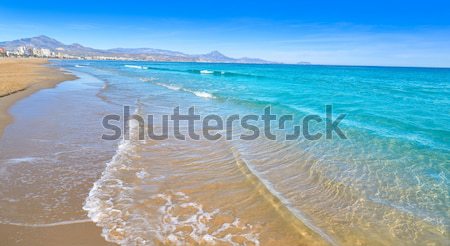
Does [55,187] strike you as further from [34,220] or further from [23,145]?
[23,145]

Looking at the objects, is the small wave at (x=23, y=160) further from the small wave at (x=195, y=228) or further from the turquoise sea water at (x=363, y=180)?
the small wave at (x=195, y=228)

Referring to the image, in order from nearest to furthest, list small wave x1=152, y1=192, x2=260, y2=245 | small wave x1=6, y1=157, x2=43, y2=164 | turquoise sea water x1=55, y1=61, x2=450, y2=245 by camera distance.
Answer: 1. small wave x1=152, y1=192, x2=260, y2=245
2. turquoise sea water x1=55, y1=61, x2=450, y2=245
3. small wave x1=6, y1=157, x2=43, y2=164

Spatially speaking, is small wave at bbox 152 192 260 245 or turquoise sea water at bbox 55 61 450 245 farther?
turquoise sea water at bbox 55 61 450 245

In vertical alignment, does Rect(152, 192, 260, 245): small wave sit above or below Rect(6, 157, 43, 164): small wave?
below

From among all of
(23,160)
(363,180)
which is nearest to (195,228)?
(363,180)

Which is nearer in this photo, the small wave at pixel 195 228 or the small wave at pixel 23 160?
the small wave at pixel 195 228

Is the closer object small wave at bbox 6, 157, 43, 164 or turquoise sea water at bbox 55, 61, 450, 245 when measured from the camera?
turquoise sea water at bbox 55, 61, 450, 245

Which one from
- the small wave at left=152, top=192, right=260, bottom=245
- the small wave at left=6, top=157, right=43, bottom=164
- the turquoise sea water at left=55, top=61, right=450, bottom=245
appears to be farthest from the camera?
the small wave at left=6, top=157, right=43, bottom=164

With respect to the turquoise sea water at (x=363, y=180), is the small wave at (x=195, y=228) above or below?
below

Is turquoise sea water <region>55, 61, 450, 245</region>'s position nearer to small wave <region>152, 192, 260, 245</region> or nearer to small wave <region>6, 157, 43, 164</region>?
small wave <region>152, 192, 260, 245</region>

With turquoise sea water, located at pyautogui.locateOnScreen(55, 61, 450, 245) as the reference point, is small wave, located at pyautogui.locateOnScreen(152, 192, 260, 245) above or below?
below

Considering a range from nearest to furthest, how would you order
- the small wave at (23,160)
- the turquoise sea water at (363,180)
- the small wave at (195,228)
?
the small wave at (195,228) → the turquoise sea water at (363,180) → the small wave at (23,160)

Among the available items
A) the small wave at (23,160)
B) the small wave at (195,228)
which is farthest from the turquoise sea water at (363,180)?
the small wave at (23,160)

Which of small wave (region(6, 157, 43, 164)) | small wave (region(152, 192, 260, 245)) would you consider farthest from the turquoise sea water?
small wave (region(6, 157, 43, 164))
